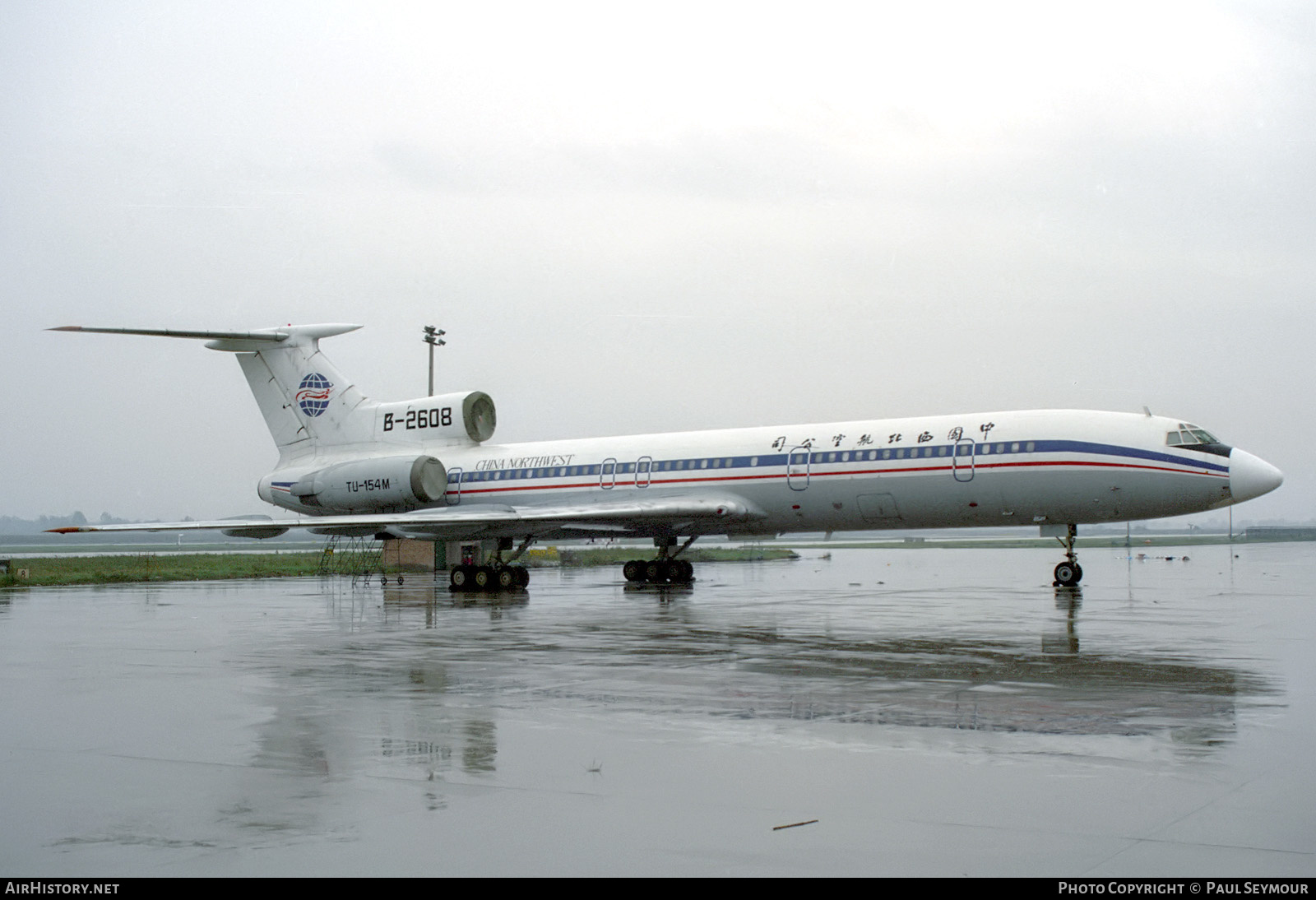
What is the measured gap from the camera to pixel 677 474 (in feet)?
91.2

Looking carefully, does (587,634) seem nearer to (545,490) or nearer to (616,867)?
(616,867)

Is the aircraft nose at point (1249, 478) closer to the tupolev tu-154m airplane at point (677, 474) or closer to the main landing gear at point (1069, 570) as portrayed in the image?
the tupolev tu-154m airplane at point (677, 474)

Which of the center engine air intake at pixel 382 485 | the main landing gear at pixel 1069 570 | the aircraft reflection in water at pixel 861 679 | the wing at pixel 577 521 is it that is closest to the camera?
the aircraft reflection in water at pixel 861 679

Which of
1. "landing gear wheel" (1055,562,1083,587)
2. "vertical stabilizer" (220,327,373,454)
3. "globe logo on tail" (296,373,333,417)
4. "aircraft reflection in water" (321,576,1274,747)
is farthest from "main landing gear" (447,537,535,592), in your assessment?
"aircraft reflection in water" (321,576,1274,747)

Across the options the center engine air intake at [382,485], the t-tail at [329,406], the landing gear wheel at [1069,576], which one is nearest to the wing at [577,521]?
the center engine air intake at [382,485]

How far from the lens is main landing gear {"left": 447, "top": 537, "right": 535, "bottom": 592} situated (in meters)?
28.2

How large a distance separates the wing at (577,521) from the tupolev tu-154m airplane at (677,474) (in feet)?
0.19

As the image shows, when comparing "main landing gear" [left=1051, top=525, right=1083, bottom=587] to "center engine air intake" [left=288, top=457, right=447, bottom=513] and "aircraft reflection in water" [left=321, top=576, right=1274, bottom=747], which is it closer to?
"aircraft reflection in water" [left=321, top=576, right=1274, bottom=747]

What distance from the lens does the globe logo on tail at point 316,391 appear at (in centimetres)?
3225

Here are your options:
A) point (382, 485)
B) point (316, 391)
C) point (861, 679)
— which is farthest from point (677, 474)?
point (861, 679)

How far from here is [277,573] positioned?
124ft

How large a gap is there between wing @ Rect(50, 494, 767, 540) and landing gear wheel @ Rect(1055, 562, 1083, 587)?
6368mm

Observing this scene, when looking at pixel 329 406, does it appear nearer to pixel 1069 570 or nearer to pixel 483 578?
pixel 483 578

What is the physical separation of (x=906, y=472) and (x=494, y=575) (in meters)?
10.2
